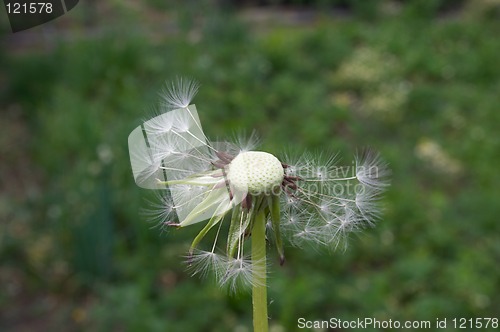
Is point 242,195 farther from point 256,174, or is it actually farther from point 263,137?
point 263,137

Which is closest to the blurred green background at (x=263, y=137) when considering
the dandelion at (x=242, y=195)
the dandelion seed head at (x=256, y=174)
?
the dandelion at (x=242, y=195)

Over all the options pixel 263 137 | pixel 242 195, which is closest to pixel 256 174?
pixel 242 195

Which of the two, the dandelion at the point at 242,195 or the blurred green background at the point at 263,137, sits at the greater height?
the dandelion at the point at 242,195

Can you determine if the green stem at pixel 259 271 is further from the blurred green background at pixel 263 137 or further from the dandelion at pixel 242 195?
the blurred green background at pixel 263 137

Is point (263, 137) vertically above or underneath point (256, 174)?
underneath

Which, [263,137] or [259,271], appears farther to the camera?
[263,137]
